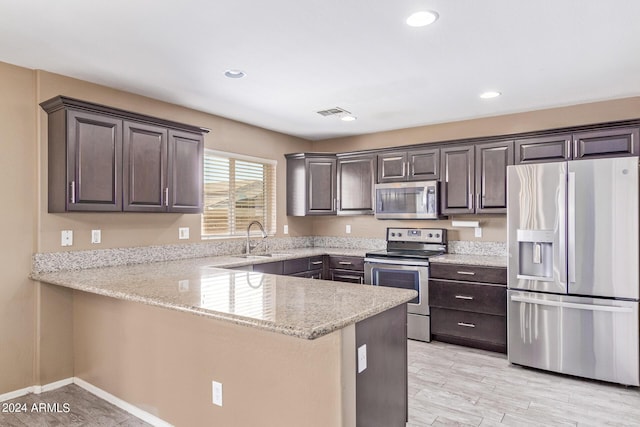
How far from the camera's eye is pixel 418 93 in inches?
141

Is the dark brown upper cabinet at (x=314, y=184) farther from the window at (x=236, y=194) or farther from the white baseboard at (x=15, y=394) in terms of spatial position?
the white baseboard at (x=15, y=394)

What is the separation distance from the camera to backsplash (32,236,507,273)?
3.07 metres

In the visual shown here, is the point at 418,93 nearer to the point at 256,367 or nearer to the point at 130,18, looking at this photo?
the point at 130,18

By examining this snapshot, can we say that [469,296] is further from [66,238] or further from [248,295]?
[66,238]

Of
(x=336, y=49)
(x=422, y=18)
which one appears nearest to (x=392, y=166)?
(x=336, y=49)

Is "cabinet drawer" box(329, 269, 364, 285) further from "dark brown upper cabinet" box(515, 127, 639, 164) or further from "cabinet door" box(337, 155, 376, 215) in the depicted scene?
"dark brown upper cabinet" box(515, 127, 639, 164)

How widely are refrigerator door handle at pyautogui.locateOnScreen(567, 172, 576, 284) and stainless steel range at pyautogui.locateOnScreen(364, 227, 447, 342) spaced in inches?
51.9

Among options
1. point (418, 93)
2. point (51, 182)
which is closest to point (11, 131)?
point (51, 182)

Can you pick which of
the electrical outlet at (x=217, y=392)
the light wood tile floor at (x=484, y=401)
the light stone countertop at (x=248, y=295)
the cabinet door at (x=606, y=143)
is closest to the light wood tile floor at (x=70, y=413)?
the light wood tile floor at (x=484, y=401)

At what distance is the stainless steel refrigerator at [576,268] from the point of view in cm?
305

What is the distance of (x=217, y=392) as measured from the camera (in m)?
2.19

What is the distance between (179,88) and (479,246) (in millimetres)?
3527

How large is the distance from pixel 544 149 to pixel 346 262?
2429mm

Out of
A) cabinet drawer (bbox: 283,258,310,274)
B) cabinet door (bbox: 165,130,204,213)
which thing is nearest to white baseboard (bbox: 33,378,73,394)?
cabinet door (bbox: 165,130,204,213)
